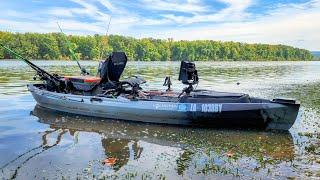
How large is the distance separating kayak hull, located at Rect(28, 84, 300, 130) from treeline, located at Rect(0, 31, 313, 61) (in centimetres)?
7981

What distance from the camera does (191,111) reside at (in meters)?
15.6

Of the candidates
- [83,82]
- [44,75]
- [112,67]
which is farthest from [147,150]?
[44,75]

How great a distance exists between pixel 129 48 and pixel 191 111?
12966 centimetres

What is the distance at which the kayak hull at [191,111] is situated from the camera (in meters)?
14.8

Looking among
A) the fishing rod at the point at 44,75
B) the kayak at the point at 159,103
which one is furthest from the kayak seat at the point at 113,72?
the fishing rod at the point at 44,75

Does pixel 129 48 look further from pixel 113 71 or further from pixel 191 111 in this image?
pixel 191 111

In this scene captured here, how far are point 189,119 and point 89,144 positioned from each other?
13.3ft

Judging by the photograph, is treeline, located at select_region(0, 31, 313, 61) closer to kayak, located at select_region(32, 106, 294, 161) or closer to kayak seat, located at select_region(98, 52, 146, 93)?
kayak seat, located at select_region(98, 52, 146, 93)

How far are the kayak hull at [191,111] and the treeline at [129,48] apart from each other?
262 feet

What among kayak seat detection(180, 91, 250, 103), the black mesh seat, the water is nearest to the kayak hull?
kayak seat detection(180, 91, 250, 103)

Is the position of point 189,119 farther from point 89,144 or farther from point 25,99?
point 25,99

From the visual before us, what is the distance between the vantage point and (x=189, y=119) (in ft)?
52.1

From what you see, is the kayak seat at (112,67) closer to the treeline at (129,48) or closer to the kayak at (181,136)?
the kayak at (181,136)

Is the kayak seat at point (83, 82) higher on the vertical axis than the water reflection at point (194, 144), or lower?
higher
